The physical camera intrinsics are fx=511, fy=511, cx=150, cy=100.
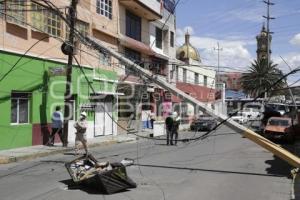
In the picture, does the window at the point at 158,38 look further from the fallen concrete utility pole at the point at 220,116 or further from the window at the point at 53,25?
the fallen concrete utility pole at the point at 220,116

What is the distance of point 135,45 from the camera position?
38.5 meters

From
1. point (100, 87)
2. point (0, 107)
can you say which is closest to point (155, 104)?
point (100, 87)

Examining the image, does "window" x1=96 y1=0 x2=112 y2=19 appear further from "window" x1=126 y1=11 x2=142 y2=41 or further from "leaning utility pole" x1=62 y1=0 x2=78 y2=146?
"leaning utility pole" x1=62 y1=0 x2=78 y2=146

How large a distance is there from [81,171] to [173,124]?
13.9 metres

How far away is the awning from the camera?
120ft

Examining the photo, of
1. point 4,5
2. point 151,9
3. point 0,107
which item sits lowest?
point 0,107

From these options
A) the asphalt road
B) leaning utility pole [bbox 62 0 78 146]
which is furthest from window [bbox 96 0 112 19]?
the asphalt road

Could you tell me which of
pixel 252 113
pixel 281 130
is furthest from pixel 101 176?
pixel 252 113

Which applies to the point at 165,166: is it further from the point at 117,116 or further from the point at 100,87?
the point at 117,116

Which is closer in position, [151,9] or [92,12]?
[92,12]

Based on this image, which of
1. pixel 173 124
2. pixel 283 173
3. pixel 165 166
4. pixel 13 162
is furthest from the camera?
pixel 173 124

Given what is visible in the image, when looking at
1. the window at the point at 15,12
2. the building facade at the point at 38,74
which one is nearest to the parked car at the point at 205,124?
the building facade at the point at 38,74

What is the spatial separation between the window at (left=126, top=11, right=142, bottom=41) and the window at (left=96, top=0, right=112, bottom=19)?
4.20 metres

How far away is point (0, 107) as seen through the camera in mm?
21250
